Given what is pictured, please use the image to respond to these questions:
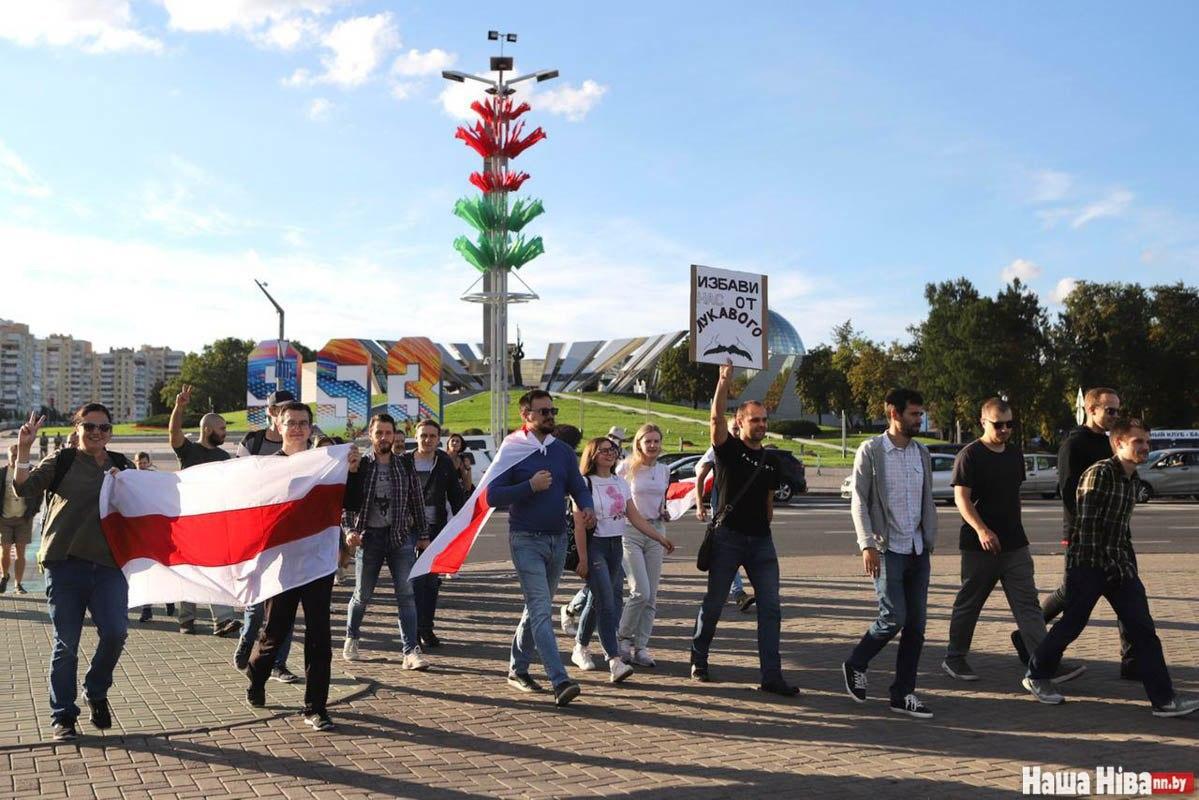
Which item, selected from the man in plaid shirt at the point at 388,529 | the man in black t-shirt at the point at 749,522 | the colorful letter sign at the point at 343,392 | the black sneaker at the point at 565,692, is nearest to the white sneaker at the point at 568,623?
the man in plaid shirt at the point at 388,529

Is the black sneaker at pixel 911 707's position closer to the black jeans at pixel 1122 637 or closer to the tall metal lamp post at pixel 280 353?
the black jeans at pixel 1122 637

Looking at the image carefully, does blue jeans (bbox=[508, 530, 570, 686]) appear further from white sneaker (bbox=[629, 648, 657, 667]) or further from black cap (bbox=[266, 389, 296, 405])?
black cap (bbox=[266, 389, 296, 405])

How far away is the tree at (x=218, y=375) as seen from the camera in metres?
136

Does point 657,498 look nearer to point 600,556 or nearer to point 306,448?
point 600,556

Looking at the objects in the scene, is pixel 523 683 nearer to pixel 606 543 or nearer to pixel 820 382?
pixel 606 543

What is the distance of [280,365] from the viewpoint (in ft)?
114

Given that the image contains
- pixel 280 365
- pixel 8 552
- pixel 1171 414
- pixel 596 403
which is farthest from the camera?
pixel 596 403

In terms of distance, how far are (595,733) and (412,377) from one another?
4013cm

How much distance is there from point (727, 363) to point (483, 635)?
122 inches

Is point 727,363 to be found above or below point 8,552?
above

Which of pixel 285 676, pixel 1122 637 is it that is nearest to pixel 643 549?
pixel 285 676

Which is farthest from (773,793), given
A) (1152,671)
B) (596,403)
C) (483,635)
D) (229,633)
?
(596,403)

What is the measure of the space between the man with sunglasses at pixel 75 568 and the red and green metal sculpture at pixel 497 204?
41.4 m

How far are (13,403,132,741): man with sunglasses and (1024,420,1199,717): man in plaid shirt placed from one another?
5.21 m
